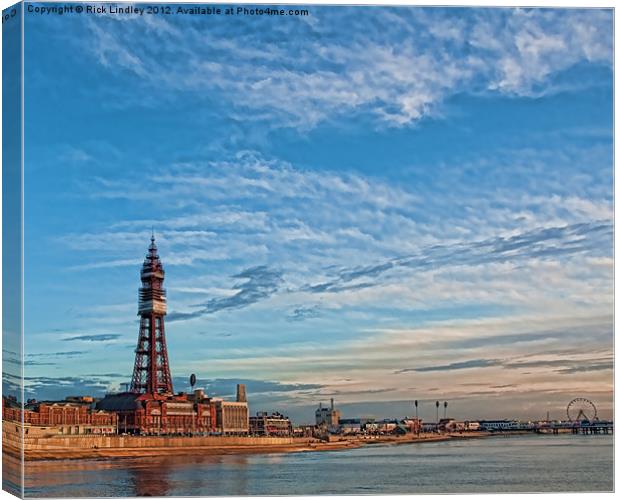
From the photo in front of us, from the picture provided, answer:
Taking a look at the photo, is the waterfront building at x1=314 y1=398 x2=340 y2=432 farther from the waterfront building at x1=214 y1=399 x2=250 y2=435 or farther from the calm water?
the waterfront building at x1=214 y1=399 x2=250 y2=435

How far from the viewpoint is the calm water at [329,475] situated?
18.0 meters

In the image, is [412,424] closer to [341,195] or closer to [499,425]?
[499,425]

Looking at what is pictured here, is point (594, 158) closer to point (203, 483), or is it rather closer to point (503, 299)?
point (503, 299)

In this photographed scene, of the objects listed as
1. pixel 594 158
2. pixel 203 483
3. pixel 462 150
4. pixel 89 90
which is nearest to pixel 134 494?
pixel 203 483

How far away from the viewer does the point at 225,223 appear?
18.8m

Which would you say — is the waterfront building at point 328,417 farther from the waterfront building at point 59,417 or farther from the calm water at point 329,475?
the waterfront building at point 59,417

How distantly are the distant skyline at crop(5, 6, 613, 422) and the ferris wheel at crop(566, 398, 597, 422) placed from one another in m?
0.26

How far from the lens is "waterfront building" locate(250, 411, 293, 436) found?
2175cm

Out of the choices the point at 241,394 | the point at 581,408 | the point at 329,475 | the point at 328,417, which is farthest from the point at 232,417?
the point at 581,408

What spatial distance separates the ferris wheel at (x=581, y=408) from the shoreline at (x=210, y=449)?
510cm

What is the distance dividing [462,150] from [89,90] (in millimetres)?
5406

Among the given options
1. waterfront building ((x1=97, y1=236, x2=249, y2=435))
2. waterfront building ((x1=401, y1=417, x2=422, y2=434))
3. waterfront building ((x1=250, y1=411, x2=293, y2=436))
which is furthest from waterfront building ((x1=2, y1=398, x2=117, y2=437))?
waterfront building ((x1=401, y1=417, x2=422, y2=434))

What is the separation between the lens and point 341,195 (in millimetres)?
18984

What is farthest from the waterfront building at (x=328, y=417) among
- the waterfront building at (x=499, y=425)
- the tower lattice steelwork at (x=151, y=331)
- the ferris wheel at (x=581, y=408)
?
the ferris wheel at (x=581, y=408)
